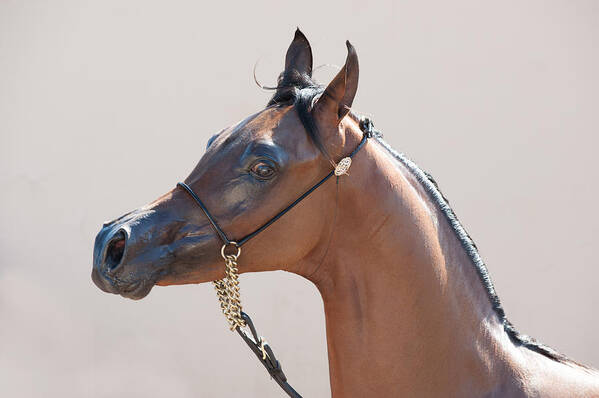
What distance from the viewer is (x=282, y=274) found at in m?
3.53

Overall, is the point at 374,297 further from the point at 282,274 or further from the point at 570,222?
the point at 570,222

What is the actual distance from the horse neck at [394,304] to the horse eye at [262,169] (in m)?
0.17

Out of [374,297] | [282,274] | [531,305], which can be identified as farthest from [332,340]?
[531,305]

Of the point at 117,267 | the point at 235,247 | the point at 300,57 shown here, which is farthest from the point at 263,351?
the point at 300,57

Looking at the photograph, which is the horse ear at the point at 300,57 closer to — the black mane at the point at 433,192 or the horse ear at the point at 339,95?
the black mane at the point at 433,192

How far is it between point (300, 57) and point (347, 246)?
508 mm

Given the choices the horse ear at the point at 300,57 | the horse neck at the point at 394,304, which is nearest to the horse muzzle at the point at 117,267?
the horse neck at the point at 394,304

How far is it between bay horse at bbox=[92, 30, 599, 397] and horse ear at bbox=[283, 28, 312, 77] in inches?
5.1

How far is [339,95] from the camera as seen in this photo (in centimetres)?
129

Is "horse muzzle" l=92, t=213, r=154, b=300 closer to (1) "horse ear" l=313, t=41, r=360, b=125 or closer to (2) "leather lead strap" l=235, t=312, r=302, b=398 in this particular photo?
(2) "leather lead strap" l=235, t=312, r=302, b=398

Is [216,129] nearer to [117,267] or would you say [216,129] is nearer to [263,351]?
[263,351]

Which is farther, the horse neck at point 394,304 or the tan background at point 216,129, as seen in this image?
the tan background at point 216,129

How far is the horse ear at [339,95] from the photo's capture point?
1259mm

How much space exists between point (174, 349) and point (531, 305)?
228 cm
